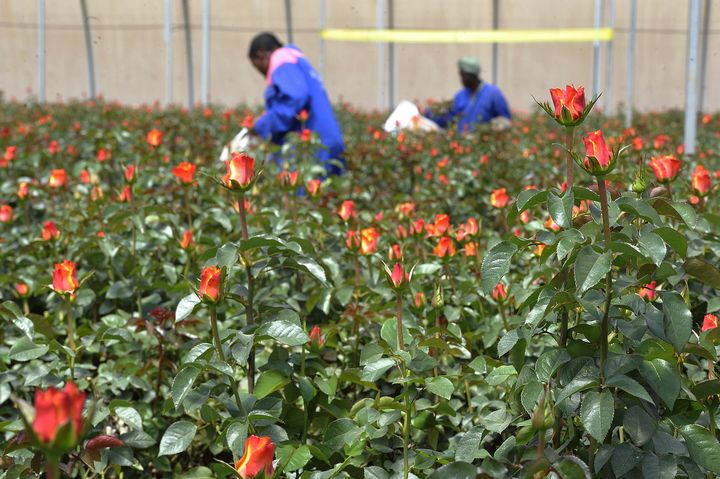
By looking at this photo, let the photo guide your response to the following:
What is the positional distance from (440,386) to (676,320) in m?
0.38

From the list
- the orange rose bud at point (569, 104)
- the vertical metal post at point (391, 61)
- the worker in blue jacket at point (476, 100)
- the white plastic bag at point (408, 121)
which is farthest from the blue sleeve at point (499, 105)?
the vertical metal post at point (391, 61)

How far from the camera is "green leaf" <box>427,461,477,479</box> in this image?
42.7 inches

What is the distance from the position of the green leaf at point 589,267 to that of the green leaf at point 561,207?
→ 55 mm

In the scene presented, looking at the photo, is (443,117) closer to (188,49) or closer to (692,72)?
(692,72)

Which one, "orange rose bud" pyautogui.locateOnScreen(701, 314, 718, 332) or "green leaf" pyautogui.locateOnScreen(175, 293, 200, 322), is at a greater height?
"green leaf" pyautogui.locateOnScreen(175, 293, 200, 322)

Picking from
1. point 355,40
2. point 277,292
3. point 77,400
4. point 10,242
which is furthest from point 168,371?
point 355,40

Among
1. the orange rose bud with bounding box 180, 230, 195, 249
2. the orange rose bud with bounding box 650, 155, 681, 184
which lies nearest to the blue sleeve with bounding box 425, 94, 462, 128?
the orange rose bud with bounding box 180, 230, 195, 249

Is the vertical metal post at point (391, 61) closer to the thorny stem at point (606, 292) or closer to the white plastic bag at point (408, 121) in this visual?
the white plastic bag at point (408, 121)

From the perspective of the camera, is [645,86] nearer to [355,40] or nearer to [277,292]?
[355,40]

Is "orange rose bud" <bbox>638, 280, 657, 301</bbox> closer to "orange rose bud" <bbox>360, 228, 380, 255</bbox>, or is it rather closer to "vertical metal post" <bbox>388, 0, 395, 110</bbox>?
"orange rose bud" <bbox>360, 228, 380, 255</bbox>

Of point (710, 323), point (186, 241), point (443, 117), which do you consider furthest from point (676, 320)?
point (443, 117)

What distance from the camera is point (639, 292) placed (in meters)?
1.45

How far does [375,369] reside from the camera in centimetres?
134

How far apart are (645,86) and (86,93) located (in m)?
9.95
